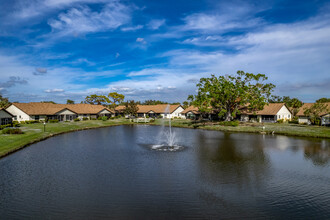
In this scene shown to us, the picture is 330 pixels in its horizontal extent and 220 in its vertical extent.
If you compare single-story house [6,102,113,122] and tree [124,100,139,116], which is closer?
single-story house [6,102,113,122]

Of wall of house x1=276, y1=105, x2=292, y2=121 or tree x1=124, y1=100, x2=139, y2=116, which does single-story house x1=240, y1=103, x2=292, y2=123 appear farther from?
tree x1=124, y1=100, x2=139, y2=116

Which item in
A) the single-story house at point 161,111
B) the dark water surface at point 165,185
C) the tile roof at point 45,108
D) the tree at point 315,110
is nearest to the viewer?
the dark water surface at point 165,185

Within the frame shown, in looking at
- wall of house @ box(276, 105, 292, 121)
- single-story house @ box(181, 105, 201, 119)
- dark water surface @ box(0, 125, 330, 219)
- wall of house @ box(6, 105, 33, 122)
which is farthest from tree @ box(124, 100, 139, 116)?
dark water surface @ box(0, 125, 330, 219)

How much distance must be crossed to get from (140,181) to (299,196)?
1133 centimetres

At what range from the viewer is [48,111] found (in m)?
69.1

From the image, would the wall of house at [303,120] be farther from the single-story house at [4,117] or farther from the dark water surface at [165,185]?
the single-story house at [4,117]

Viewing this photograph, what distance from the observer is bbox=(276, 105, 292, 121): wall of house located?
63094 mm

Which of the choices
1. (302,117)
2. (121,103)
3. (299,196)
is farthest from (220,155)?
(121,103)

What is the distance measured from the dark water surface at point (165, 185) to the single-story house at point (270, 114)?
35.9m

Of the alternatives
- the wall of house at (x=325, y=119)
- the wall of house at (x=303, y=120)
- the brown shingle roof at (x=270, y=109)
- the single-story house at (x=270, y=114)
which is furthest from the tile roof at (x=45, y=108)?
the wall of house at (x=325, y=119)

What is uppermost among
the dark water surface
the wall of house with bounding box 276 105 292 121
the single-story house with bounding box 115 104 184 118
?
the single-story house with bounding box 115 104 184 118

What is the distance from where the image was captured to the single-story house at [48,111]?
6400 cm

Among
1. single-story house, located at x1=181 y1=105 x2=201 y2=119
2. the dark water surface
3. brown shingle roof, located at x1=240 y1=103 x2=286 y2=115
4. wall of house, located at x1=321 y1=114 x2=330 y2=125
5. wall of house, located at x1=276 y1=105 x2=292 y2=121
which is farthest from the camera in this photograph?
single-story house, located at x1=181 y1=105 x2=201 y2=119

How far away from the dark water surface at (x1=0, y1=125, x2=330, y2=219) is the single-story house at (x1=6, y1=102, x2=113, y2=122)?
4216cm
